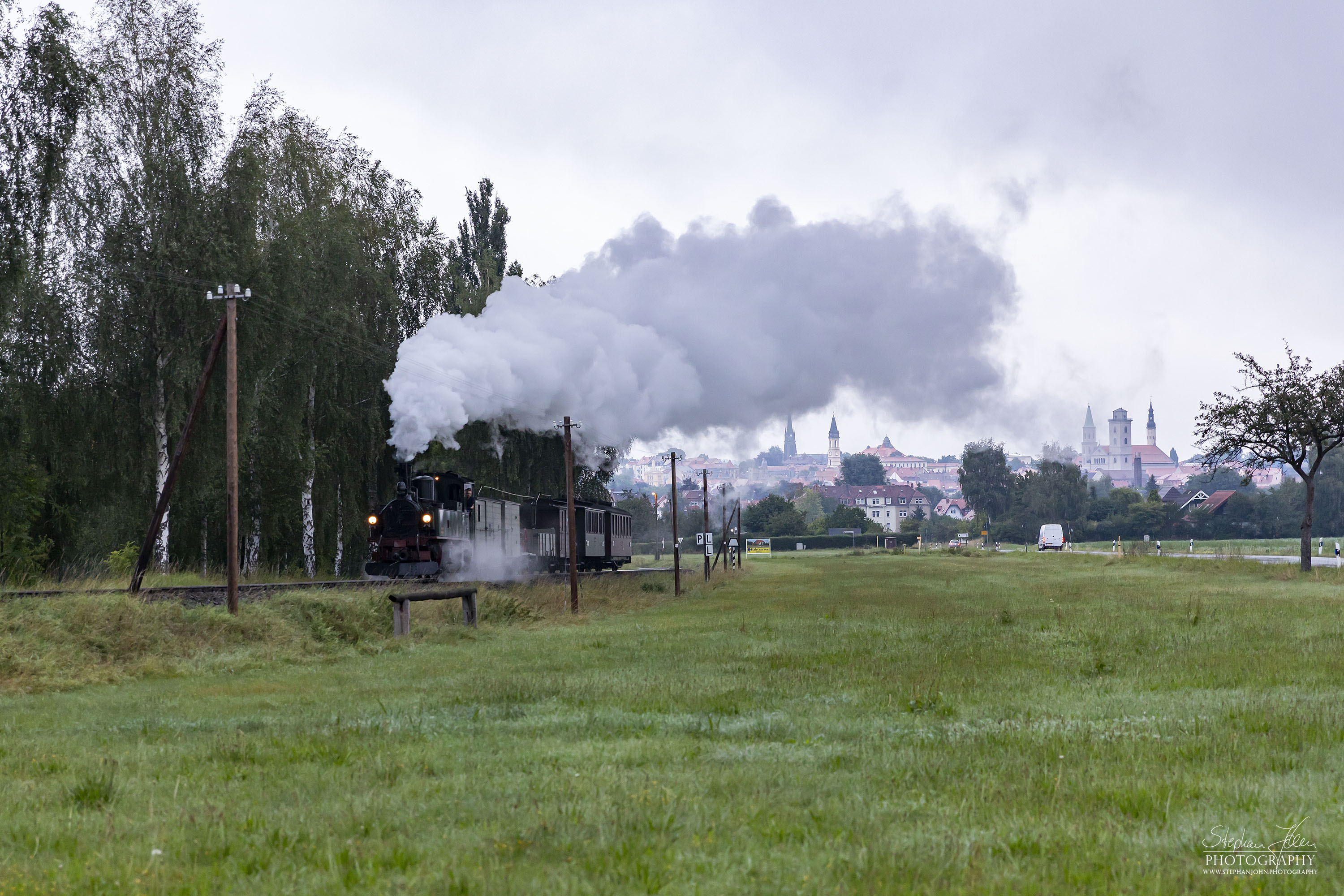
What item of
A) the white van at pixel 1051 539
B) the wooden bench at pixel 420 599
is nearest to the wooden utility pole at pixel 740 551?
the white van at pixel 1051 539

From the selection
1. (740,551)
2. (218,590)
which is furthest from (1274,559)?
(218,590)

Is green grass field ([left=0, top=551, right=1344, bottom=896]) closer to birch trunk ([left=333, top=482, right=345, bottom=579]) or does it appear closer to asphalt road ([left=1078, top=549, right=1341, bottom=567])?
birch trunk ([left=333, top=482, right=345, bottom=579])

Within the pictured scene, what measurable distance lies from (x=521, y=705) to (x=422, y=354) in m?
26.8

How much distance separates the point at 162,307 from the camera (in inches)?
1254

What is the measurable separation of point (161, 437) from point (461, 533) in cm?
966

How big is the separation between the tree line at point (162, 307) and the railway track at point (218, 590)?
547 cm

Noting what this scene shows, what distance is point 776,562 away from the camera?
299ft

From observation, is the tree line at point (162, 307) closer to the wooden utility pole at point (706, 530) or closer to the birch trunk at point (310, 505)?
the birch trunk at point (310, 505)

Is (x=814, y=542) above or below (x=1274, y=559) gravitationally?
below

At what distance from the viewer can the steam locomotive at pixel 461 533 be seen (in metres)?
34.3

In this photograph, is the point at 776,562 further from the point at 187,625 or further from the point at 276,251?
the point at 187,625

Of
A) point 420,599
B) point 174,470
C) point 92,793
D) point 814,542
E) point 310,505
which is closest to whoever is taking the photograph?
point 92,793

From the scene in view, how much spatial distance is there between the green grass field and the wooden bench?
118cm

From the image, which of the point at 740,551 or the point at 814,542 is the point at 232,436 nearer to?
the point at 740,551
